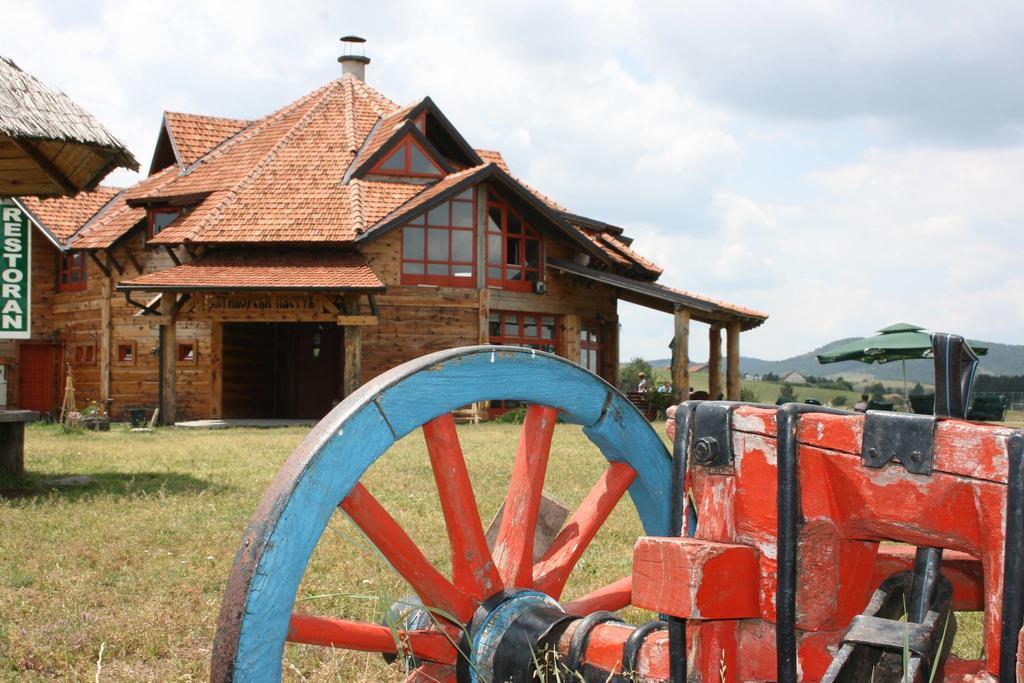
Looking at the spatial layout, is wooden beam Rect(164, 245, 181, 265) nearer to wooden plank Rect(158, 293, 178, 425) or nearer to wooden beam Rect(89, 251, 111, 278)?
wooden plank Rect(158, 293, 178, 425)

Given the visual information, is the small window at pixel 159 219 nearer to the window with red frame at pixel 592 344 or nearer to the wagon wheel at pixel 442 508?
the window with red frame at pixel 592 344

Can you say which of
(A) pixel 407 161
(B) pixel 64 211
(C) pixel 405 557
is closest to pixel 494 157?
(A) pixel 407 161

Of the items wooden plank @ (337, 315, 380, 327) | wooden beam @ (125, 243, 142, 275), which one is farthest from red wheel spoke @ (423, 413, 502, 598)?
wooden beam @ (125, 243, 142, 275)

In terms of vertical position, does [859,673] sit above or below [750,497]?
below

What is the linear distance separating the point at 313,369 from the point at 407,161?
17.9 ft

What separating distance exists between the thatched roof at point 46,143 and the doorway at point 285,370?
A: 42.8ft

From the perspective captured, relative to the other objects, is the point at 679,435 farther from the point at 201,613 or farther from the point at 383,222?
the point at 383,222

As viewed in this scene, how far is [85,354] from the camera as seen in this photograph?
2550 cm

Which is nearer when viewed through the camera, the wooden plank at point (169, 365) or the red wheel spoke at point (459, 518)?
the red wheel spoke at point (459, 518)

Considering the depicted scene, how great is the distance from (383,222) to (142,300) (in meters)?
6.40

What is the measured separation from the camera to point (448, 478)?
2.72 m

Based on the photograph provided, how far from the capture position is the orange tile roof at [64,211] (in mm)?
26809

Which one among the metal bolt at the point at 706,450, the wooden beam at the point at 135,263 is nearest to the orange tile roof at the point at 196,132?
the wooden beam at the point at 135,263

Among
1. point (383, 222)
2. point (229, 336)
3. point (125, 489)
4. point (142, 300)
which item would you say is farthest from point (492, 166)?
point (125, 489)
